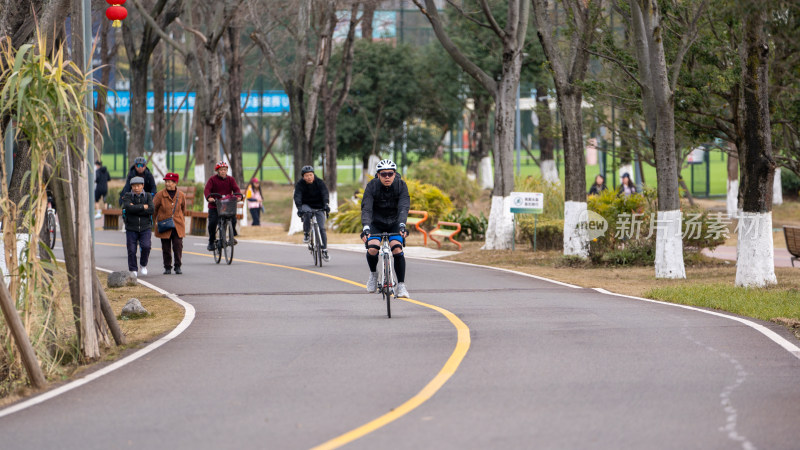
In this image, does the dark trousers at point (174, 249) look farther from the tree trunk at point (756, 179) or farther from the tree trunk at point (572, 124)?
the tree trunk at point (756, 179)

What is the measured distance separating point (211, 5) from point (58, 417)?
28621 mm

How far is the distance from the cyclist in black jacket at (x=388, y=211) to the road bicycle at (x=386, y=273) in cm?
11

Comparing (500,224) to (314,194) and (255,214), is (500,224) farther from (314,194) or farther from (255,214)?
(255,214)

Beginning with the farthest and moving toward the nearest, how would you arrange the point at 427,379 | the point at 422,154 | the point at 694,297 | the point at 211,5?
the point at 422,154, the point at 211,5, the point at 694,297, the point at 427,379

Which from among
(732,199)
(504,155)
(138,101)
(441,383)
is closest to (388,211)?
(441,383)

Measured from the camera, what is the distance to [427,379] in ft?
30.4

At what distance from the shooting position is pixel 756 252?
1739 cm

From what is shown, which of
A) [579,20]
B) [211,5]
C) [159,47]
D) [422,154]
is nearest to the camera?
[579,20]

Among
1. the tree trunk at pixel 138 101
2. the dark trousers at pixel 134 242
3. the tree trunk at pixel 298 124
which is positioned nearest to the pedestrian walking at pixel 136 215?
the dark trousers at pixel 134 242

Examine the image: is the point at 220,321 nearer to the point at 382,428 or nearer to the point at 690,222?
the point at 382,428

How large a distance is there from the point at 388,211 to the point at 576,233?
9234 millimetres

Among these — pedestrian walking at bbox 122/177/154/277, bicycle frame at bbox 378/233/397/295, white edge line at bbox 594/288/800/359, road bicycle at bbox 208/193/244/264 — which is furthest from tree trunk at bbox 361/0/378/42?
bicycle frame at bbox 378/233/397/295

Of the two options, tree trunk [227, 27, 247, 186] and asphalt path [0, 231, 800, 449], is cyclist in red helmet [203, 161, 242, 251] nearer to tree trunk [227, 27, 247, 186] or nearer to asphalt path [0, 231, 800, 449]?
asphalt path [0, 231, 800, 449]

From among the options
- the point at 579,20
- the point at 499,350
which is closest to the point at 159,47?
the point at 579,20
